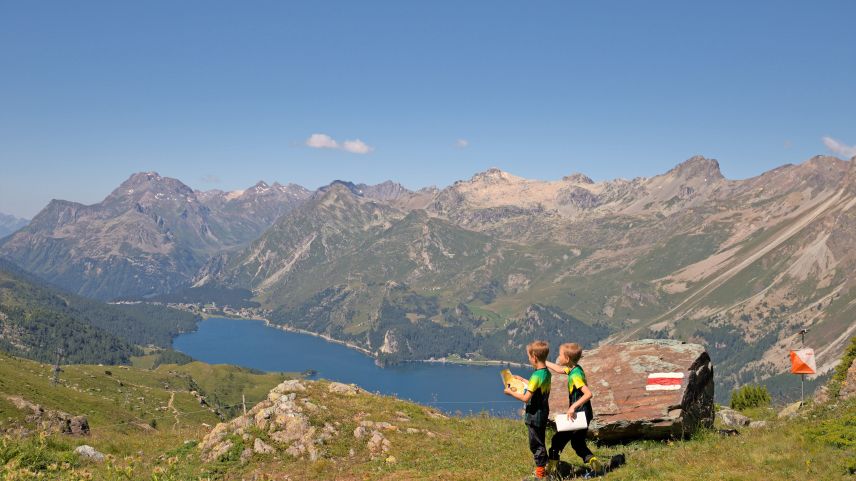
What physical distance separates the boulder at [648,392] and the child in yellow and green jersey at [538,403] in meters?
7.13

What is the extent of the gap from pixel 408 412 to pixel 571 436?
52.6 ft

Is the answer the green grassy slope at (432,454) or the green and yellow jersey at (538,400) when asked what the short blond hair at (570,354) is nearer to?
the green and yellow jersey at (538,400)

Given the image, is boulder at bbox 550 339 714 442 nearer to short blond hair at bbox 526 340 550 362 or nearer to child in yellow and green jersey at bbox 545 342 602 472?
child in yellow and green jersey at bbox 545 342 602 472

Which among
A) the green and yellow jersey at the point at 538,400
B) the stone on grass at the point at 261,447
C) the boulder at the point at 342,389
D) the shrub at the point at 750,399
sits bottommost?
the shrub at the point at 750,399

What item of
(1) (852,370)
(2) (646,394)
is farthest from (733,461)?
(1) (852,370)

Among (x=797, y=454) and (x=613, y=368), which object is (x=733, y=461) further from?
(x=613, y=368)

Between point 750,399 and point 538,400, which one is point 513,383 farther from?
point 750,399

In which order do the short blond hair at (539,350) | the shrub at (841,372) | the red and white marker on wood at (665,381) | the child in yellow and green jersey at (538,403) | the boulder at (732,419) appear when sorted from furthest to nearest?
the boulder at (732,419) < the shrub at (841,372) < the red and white marker on wood at (665,381) < the child in yellow and green jersey at (538,403) < the short blond hair at (539,350)

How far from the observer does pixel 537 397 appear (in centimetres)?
1708

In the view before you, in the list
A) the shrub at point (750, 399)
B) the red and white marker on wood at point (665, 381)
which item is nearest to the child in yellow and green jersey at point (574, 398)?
the red and white marker on wood at point (665, 381)

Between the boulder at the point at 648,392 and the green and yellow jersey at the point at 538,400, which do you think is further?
the boulder at the point at 648,392

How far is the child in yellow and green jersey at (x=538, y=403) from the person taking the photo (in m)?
16.8

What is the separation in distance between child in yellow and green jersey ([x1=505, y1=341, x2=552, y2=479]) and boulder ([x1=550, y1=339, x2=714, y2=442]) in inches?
281

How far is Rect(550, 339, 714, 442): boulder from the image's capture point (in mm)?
22891
